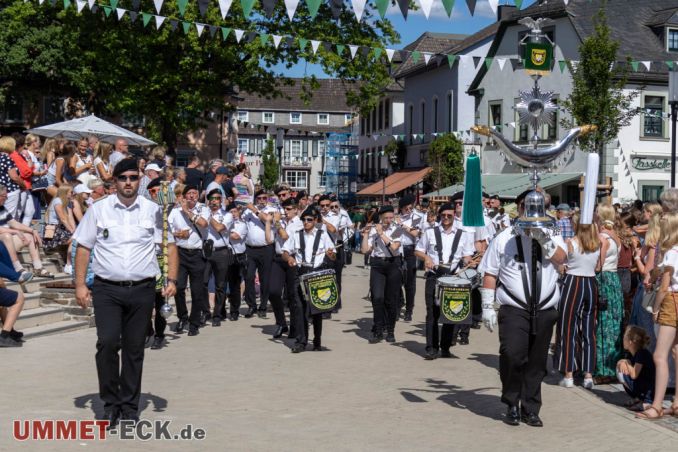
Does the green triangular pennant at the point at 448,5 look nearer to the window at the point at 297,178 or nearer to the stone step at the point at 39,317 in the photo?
the stone step at the point at 39,317

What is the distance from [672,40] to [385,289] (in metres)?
30.0

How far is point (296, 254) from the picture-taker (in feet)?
43.2

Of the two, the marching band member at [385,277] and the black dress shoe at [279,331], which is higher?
the marching band member at [385,277]

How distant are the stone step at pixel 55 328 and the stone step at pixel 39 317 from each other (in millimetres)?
73

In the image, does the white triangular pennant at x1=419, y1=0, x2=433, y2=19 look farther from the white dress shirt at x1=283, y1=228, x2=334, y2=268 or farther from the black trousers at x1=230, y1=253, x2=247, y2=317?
the black trousers at x1=230, y1=253, x2=247, y2=317

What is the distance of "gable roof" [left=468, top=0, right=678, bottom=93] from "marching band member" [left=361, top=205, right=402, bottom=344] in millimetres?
25603

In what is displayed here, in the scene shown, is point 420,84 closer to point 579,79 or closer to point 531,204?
point 579,79

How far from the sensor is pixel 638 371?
9258mm

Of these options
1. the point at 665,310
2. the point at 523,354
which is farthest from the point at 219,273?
the point at 665,310

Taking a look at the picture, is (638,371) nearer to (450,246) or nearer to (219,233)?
(450,246)

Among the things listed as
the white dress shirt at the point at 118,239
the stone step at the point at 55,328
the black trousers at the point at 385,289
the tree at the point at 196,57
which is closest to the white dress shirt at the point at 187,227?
the stone step at the point at 55,328

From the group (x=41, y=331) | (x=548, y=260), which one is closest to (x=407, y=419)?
(x=548, y=260)

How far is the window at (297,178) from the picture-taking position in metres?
111

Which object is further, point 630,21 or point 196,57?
point 630,21
